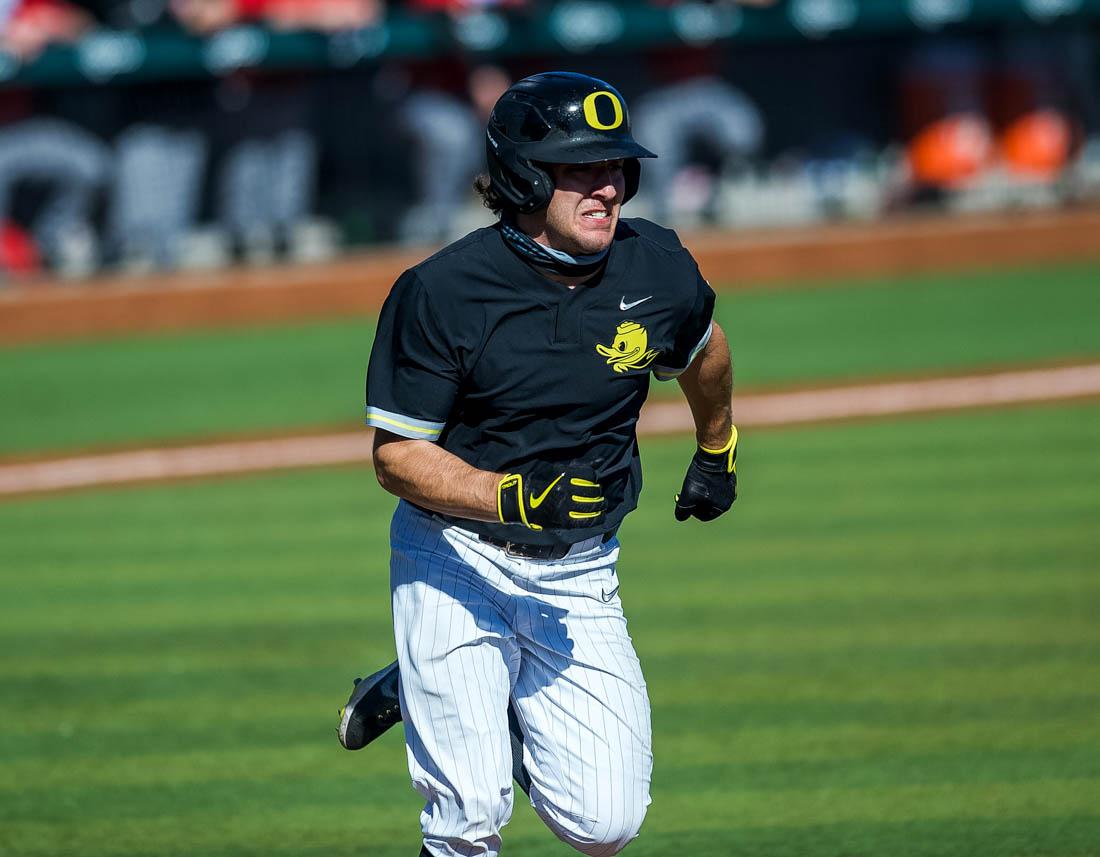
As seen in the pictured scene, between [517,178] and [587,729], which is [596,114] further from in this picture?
[587,729]

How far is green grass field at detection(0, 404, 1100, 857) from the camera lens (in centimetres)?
484

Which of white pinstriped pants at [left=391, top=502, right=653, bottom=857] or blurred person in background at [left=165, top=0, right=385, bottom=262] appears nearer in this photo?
white pinstriped pants at [left=391, top=502, right=653, bottom=857]

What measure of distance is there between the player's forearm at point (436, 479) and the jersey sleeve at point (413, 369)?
4cm

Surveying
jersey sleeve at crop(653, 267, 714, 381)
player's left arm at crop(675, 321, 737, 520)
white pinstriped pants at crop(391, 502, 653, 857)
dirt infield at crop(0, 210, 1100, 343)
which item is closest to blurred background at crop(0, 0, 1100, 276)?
dirt infield at crop(0, 210, 1100, 343)

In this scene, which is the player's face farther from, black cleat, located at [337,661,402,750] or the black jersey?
black cleat, located at [337,661,402,750]

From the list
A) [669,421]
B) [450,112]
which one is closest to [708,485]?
[669,421]

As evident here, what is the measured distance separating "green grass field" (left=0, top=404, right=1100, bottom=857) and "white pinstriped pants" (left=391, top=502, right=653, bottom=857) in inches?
37.2

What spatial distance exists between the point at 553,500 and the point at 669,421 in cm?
803

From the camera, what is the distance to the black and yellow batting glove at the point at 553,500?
344cm

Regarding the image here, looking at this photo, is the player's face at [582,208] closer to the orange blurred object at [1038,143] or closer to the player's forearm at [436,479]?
the player's forearm at [436,479]

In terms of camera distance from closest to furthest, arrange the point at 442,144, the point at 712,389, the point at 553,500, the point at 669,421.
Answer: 1. the point at 553,500
2. the point at 712,389
3. the point at 669,421
4. the point at 442,144

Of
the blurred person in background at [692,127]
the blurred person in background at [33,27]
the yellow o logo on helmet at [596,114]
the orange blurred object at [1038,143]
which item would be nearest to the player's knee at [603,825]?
the yellow o logo on helmet at [596,114]

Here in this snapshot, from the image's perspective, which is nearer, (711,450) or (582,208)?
(582,208)

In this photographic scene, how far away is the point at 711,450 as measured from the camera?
419cm
